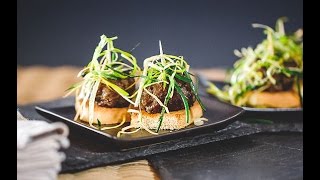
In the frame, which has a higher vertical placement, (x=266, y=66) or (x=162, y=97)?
(x=266, y=66)

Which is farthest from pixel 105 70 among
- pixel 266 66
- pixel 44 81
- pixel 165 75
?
pixel 44 81

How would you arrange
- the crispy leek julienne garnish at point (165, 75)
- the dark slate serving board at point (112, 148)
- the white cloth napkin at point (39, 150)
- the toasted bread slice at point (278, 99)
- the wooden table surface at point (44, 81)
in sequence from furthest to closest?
the wooden table surface at point (44, 81) → the toasted bread slice at point (278, 99) → the crispy leek julienne garnish at point (165, 75) → the dark slate serving board at point (112, 148) → the white cloth napkin at point (39, 150)

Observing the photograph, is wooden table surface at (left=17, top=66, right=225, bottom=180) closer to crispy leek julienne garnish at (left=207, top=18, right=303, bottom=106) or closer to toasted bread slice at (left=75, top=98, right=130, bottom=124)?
toasted bread slice at (left=75, top=98, right=130, bottom=124)

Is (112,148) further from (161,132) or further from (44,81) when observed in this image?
(44,81)

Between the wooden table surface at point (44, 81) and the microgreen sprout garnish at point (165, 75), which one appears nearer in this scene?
the microgreen sprout garnish at point (165, 75)

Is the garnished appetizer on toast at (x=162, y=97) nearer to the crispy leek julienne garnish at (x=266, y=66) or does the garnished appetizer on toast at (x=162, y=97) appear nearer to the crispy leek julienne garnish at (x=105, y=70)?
the crispy leek julienne garnish at (x=105, y=70)

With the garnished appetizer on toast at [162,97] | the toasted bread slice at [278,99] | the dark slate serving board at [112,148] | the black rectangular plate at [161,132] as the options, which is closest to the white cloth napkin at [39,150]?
the dark slate serving board at [112,148]
